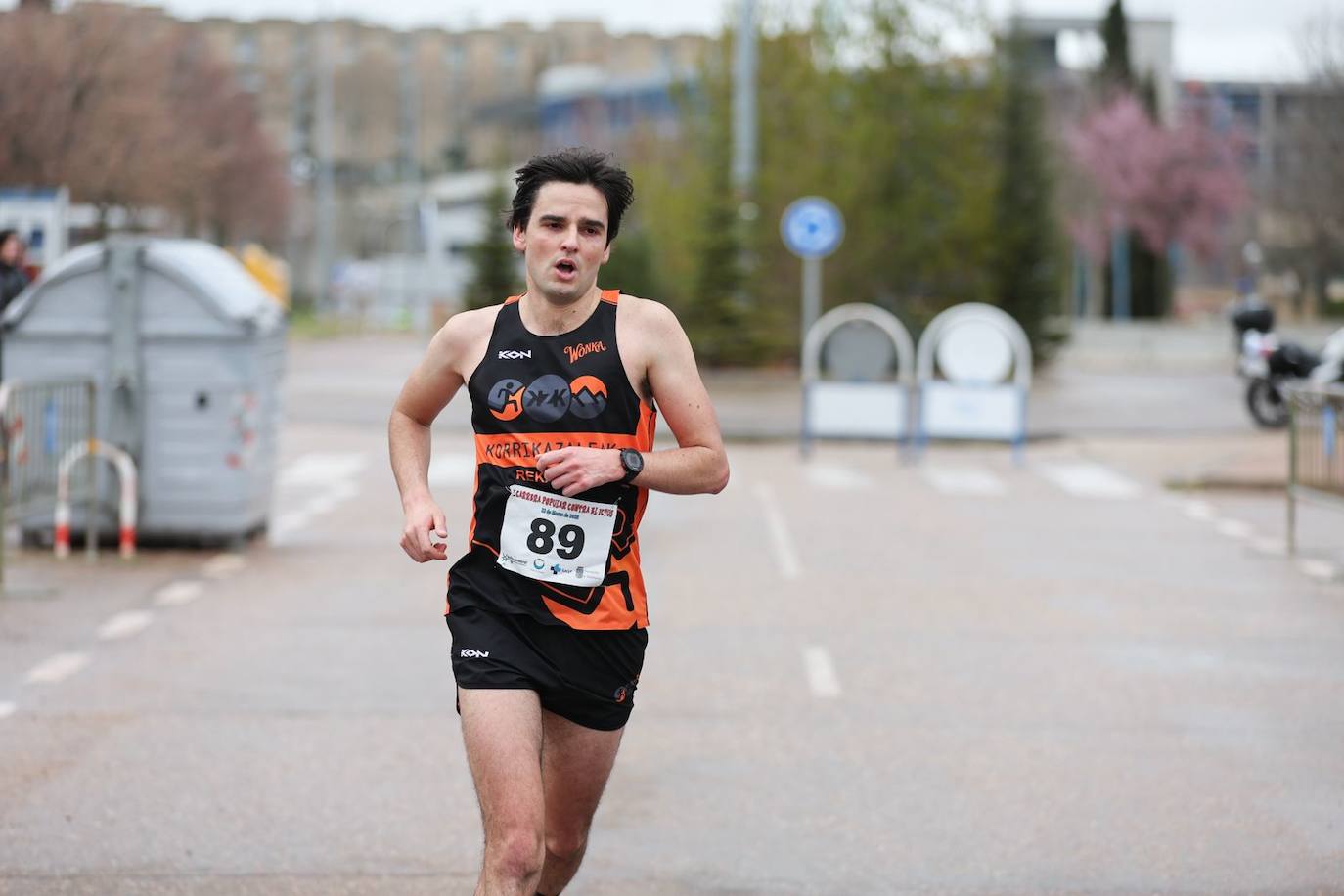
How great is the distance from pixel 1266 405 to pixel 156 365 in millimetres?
16309

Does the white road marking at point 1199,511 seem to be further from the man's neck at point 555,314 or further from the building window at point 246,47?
the building window at point 246,47

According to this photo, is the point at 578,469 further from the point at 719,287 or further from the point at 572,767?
the point at 719,287

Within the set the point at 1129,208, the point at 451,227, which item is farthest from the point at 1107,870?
the point at 451,227

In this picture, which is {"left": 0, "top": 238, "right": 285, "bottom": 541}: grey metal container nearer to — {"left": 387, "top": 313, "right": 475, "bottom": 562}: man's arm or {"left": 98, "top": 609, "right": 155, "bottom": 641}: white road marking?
{"left": 98, "top": 609, "right": 155, "bottom": 641}: white road marking

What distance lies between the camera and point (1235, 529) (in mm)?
15906

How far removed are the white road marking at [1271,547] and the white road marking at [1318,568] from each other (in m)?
0.44

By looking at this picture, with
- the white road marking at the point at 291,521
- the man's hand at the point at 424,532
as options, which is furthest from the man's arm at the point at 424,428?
the white road marking at the point at 291,521

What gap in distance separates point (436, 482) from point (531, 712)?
14631 mm

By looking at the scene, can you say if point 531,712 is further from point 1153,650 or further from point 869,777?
point 1153,650

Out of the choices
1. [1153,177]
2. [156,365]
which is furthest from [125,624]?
[1153,177]

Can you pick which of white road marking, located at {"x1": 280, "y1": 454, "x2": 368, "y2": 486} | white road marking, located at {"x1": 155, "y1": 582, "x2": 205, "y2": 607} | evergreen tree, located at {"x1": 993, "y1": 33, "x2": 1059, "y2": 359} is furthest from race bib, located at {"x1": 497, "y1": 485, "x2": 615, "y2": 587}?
evergreen tree, located at {"x1": 993, "y1": 33, "x2": 1059, "y2": 359}

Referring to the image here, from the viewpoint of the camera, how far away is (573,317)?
189 inches

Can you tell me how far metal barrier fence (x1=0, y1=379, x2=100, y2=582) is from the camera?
1271 centimetres

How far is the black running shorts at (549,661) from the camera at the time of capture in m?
4.73
